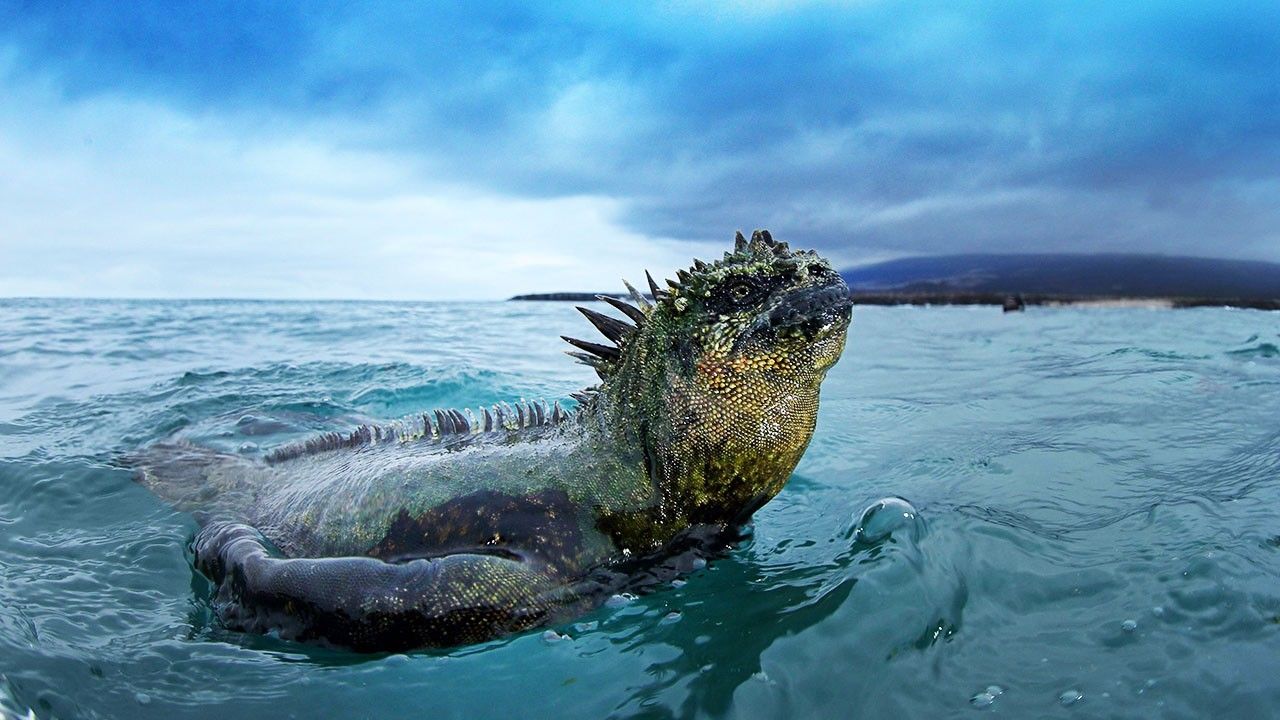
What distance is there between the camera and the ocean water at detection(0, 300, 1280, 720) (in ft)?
9.83

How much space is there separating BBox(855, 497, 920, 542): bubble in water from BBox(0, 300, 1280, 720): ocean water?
0.02 metres

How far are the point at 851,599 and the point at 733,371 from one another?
119 cm

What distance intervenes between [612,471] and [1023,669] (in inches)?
77.8

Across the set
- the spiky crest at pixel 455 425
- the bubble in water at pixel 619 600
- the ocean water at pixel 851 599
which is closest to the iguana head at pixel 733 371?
the bubble in water at pixel 619 600

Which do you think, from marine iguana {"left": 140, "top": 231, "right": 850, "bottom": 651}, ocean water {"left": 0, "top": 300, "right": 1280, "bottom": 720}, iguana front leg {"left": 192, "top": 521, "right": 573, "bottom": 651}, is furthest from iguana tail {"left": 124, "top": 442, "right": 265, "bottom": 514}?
iguana front leg {"left": 192, "top": 521, "right": 573, "bottom": 651}

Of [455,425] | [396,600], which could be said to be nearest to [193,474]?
[455,425]

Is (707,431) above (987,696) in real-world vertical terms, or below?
above

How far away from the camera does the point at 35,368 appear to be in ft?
43.0

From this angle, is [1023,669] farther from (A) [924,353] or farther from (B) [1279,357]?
(A) [924,353]

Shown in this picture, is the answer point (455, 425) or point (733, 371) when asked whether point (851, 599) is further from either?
point (455, 425)

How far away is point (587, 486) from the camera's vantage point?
12.9ft

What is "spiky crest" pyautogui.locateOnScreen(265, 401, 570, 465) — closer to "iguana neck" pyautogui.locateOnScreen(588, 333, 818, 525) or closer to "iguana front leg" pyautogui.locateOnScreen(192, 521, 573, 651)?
"iguana neck" pyautogui.locateOnScreen(588, 333, 818, 525)

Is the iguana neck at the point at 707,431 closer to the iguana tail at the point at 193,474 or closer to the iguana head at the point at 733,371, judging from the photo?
the iguana head at the point at 733,371

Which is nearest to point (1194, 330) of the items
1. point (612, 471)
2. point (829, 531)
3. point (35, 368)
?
point (829, 531)
